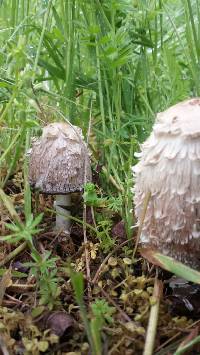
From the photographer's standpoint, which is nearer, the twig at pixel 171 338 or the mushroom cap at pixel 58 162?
the twig at pixel 171 338

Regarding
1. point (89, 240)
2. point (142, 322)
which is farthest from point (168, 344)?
point (89, 240)

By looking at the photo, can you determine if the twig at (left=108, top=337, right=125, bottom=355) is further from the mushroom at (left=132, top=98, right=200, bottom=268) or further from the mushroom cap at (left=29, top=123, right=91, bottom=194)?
the mushroom cap at (left=29, top=123, right=91, bottom=194)

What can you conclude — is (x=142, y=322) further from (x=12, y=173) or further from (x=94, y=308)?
(x=12, y=173)

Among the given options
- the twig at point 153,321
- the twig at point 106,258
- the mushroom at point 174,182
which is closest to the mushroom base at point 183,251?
the mushroom at point 174,182

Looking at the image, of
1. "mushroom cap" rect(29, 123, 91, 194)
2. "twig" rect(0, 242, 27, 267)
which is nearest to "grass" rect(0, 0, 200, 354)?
"mushroom cap" rect(29, 123, 91, 194)

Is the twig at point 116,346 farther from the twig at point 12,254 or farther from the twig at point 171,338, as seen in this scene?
the twig at point 12,254
